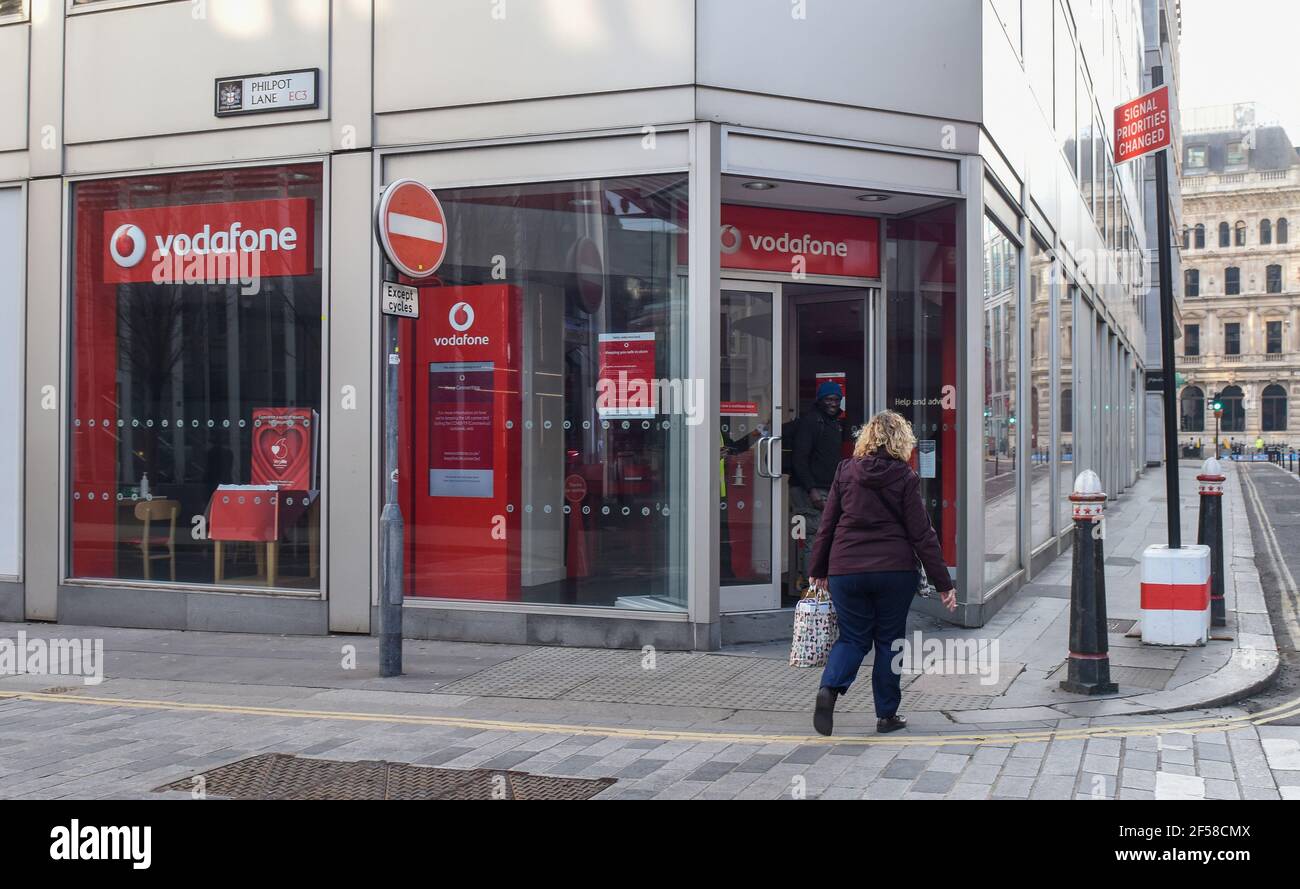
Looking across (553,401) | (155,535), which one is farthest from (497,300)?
(155,535)

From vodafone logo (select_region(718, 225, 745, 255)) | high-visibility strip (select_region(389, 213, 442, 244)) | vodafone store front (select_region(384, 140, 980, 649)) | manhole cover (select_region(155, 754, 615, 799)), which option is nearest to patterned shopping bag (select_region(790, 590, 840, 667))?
manhole cover (select_region(155, 754, 615, 799))

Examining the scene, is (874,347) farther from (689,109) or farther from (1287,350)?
(1287,350)

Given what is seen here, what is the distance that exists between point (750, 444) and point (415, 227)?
10.7ft

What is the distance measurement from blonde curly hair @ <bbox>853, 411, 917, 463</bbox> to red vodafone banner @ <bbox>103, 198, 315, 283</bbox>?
5425 mm

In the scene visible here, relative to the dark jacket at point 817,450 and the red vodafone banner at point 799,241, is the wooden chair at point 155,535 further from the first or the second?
the dark jacket at point 817,450

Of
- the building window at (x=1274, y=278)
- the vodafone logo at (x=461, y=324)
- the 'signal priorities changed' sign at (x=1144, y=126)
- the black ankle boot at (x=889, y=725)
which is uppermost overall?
the building window at (x=1274, y=278)

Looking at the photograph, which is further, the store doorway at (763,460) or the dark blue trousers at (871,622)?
the store doorway at (763,460)

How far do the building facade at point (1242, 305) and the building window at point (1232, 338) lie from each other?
0.25ft

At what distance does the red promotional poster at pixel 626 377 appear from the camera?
880 centimetres

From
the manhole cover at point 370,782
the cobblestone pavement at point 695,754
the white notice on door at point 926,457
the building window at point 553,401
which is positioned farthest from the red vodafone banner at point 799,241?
the manhole cover at point 370,782
